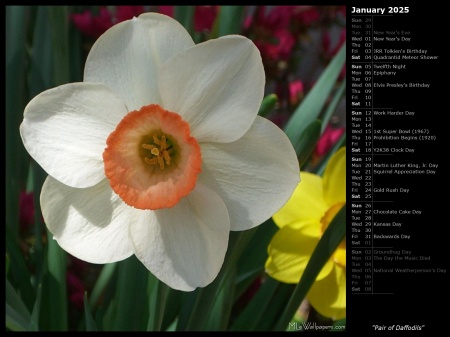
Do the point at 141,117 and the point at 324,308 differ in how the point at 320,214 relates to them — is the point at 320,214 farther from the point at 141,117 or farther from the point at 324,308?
the point at 141,117

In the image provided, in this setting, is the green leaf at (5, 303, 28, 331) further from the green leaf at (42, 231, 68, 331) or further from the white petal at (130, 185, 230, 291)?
the white petal at (130, 185, 230, 291)

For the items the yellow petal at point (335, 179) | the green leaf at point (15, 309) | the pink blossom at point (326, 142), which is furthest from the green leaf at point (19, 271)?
the pink blossom at point (326, 142)

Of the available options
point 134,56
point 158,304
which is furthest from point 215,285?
point 134,56

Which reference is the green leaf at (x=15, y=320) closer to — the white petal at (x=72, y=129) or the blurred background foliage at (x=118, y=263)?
the blurred background foliage at (x=118, y=263)

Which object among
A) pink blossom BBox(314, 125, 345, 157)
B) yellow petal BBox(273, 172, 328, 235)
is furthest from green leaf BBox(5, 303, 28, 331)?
pink blossom BBox(314, 125, 345, 157)

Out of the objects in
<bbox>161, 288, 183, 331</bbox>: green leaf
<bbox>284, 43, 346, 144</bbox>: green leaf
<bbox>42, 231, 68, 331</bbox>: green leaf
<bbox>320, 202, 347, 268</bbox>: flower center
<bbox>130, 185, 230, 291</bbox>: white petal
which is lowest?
<bbox>161, 288, 183, 331</bbox>: green leaf

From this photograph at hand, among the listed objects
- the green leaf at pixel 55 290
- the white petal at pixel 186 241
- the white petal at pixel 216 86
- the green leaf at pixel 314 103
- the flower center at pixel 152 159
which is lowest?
the green leaf at pixel 55 290
